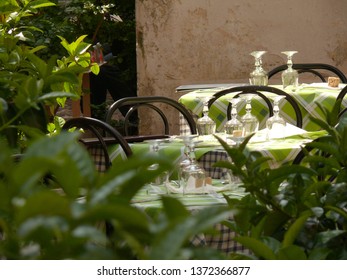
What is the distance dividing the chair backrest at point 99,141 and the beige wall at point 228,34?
3.96 meters

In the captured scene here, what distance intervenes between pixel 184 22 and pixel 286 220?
7.13 metres

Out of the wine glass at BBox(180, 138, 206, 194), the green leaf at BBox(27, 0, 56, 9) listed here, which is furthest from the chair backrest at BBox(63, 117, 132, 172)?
the green leaf at BBox(27, 0, 56, 9)

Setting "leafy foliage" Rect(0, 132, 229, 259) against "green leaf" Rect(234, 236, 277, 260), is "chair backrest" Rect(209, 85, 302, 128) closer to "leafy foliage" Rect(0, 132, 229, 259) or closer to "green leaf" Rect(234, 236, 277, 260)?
"green leaf" Rect(234, 236, 277, 260)

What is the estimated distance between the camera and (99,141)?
4.17 m

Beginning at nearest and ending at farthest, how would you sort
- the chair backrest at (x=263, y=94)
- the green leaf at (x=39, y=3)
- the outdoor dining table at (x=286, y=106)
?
the green leaf at (x=39, y=3), the chair backrest at (x=263, y=94), the outdoor dining table at (x=286, y=106)

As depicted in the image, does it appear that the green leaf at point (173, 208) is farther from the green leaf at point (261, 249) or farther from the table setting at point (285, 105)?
the table setting at point (285, 105)

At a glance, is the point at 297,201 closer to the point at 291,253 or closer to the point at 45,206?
the point at 291,253

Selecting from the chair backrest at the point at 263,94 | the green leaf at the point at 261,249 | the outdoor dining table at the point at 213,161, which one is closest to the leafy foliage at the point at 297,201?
the green leaf at the point at 261,249

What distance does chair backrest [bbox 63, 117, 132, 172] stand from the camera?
3.97 metres

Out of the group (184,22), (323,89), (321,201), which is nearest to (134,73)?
(184,22)

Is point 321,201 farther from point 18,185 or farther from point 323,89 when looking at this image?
point 323,89

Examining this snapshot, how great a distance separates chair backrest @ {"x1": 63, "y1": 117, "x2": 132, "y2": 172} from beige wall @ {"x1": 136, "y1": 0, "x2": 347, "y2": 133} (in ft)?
13.0

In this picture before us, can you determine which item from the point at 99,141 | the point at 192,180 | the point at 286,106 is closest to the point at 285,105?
the point at 286,106

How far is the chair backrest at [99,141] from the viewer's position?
3.97 metres
